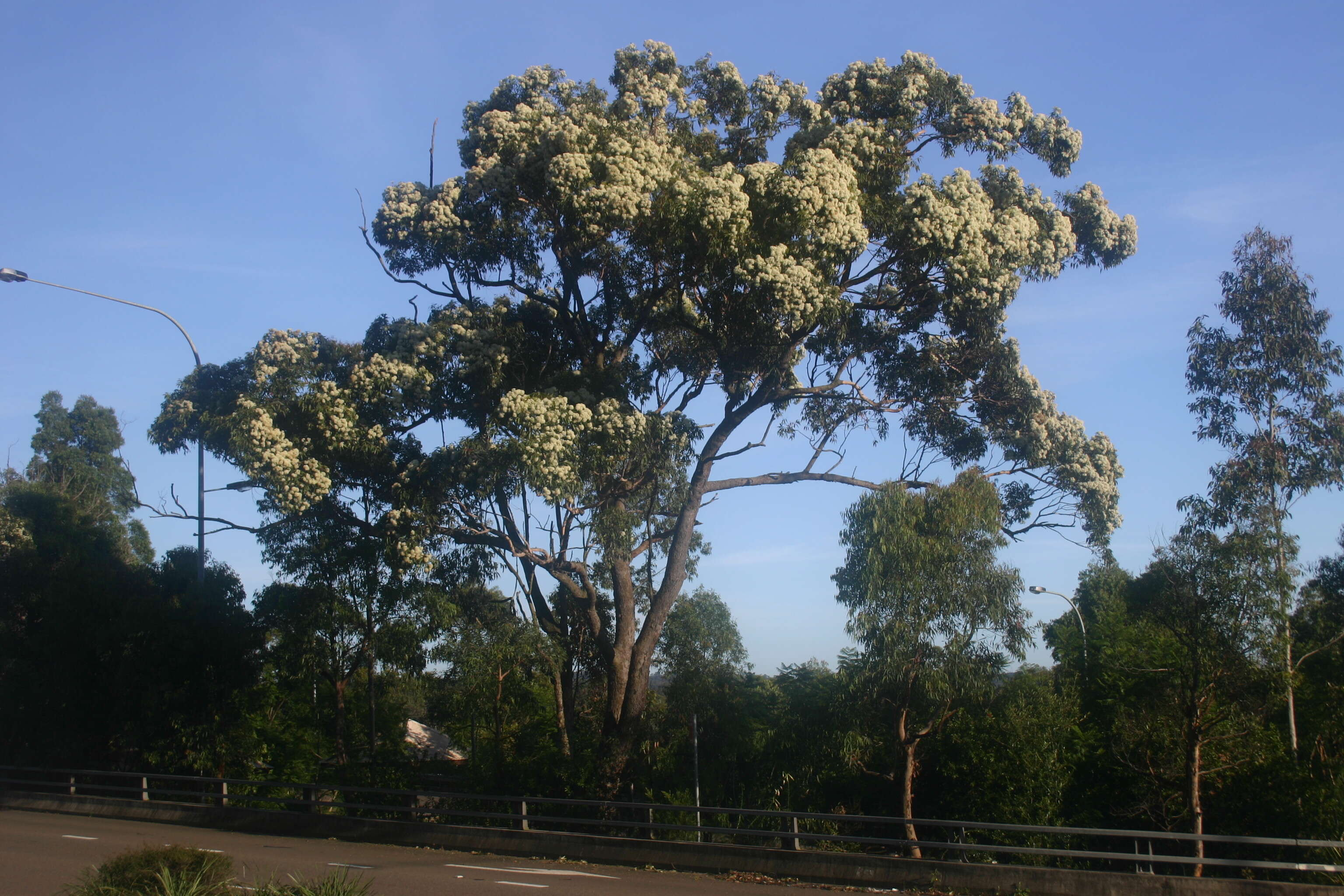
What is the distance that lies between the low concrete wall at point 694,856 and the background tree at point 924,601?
415 cm

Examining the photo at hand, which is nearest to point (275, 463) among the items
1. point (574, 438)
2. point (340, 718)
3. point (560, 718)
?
point (574, 438)

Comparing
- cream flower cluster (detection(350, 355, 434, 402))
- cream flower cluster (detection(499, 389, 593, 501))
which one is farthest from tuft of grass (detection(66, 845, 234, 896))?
cream flower cluster (detection(350, 355, 434, 402))

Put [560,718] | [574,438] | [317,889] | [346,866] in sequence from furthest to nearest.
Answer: [560,718]
[574,438]
[346,866]
[317,889]

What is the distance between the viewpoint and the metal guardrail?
1292cm

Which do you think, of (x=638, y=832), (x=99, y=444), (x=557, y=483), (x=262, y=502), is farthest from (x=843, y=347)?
(x=99, y=444)

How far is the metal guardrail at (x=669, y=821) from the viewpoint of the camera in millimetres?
12922

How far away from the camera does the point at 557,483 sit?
17.7 meters

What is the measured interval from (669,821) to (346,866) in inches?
292

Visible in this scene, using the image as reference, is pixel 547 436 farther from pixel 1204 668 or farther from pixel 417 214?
pixel 1204 668

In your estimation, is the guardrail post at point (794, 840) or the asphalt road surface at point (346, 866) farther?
the guardrail post at point (794, 840)

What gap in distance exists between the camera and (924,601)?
17.7m

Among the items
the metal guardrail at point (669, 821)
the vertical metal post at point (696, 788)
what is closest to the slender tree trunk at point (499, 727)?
the metal guardrail at point (669, 821)

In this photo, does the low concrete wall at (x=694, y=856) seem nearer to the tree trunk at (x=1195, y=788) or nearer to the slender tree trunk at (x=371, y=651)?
the tree trunk at (x=1195, y=788)

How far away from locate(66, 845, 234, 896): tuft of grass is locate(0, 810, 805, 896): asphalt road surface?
0.61 m
